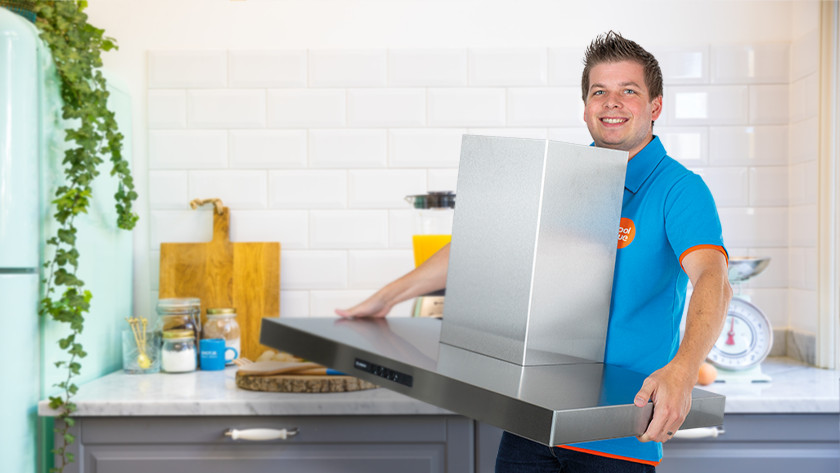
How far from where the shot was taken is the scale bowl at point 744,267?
182cm

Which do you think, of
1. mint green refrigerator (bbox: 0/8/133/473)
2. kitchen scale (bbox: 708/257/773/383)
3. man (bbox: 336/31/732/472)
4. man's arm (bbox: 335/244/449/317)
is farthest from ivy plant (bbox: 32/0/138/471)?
kitchen scale (bbox: 708/257/773/383)

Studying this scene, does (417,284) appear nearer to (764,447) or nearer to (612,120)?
(612,120)

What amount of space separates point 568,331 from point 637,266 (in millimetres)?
153

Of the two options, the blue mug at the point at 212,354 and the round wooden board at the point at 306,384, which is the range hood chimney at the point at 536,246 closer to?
the round wooden board at the point at 306,384

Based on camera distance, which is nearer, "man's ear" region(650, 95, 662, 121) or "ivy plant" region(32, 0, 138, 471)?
"man's ear" region(650, 95, 662, 121)

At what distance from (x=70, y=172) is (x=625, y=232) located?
4.11ft

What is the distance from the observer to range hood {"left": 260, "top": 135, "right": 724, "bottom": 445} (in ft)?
3.21

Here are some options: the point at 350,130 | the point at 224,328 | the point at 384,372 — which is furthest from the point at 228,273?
the point at 384,372

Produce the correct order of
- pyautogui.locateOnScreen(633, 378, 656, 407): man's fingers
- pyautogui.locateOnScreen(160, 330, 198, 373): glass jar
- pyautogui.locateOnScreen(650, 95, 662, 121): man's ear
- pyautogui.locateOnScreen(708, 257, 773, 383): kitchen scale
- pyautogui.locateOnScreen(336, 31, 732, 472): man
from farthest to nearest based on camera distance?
pyautogui.locateOnScreen(160, 330, 198, 373): glass jar < pyautogui.locateOnScreen(708, 257, 773, 383): kitchen scale < pyautogui.locateOnScreen(650, 95, 662, 121): man's ear < pyautogui.locateOnScreen(336, 31, 732, 472): man < pyautogui.locateOnScreen(633, 378, 656, 407): man's fingers

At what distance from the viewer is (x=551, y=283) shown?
1.07 meters

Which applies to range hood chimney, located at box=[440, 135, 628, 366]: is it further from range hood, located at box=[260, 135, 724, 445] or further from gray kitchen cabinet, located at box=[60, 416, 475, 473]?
gray kitchen cabinet, located at box=[60, 416, 475, 473]

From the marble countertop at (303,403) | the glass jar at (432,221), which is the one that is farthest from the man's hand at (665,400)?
the glass jar at (432,221)

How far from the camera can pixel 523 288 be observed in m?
1.06

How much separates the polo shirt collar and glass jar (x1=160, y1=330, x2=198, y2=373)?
4.20 feet
